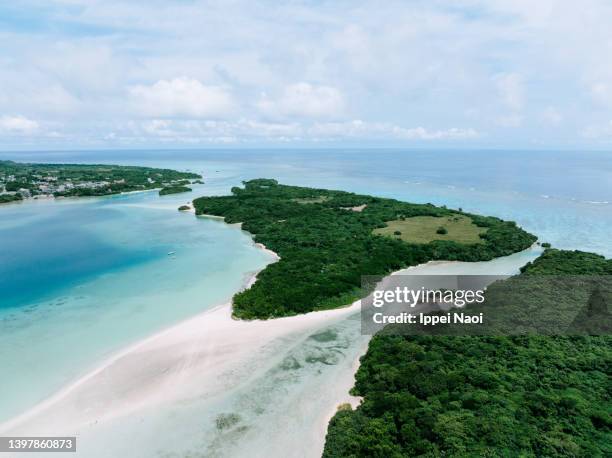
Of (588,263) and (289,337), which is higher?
(588,263)

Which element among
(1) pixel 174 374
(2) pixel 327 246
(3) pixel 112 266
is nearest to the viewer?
(1) pixel 174 374

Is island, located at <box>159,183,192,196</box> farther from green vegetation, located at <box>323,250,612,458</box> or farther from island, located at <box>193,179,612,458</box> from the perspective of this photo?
green vegetation, located at <box>323,250,612,458</box>

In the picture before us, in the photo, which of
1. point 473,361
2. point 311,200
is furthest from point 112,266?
point 311,200

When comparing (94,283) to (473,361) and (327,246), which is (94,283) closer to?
(327,246)

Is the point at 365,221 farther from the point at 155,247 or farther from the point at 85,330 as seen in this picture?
the point at 85,330

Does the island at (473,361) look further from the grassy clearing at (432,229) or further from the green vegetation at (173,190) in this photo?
the green vegetation at (173,190)

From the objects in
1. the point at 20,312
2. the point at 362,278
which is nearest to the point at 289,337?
the point at 362,278
